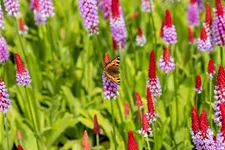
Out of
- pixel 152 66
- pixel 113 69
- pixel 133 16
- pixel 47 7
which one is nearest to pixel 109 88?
pixel 113 69

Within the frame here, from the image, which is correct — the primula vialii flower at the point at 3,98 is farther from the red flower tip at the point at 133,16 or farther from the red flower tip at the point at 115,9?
the red flower tip at the point at 133,16

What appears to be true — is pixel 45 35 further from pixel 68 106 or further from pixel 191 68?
pixel 191 68

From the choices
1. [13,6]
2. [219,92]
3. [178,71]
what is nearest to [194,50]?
[178,71]

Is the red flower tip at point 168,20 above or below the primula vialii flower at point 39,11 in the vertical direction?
below

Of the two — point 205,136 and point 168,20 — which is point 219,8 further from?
point 205,136

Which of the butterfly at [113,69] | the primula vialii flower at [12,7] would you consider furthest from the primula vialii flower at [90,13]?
the butterfly at [113,69]

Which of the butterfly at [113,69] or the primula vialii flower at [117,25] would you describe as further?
the primula vialii flower at [117,25]
